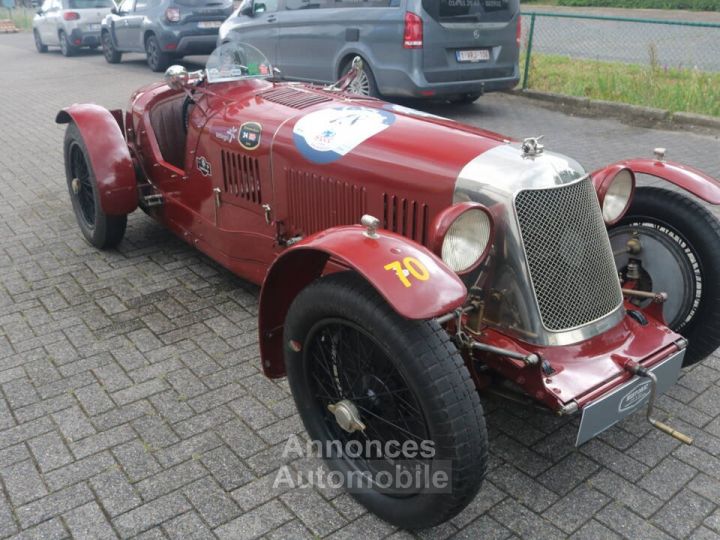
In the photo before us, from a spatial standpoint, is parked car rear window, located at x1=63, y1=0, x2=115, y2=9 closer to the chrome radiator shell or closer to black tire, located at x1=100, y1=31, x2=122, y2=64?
black tire, located at x1=100, y1=31, x2=122, y2=64

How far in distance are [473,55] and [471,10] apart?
519mm

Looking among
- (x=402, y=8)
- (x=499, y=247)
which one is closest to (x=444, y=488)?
(x=499, y=247)

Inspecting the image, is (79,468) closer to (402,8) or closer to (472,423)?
(472,423)

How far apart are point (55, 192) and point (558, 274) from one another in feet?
16.6

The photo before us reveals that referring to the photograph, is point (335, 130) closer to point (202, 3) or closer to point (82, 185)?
point (82, 185)

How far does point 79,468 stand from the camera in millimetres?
2605

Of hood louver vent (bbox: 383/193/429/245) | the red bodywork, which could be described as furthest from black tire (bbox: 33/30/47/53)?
hood louver vent (bbox: 383/193/429/245)

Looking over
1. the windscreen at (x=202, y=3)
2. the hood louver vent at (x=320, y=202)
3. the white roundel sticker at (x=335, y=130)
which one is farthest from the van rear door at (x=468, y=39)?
the windscreen at (x=202, y=3)

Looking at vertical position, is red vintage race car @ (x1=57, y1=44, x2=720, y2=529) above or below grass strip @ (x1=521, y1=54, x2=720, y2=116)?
above

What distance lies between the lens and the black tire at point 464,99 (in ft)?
29.7

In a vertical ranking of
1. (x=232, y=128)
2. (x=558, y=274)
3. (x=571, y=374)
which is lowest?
(x=571, y=374)

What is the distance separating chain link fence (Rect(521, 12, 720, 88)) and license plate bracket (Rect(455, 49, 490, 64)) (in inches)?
80.0

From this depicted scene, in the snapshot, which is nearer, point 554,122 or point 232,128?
point 232,128

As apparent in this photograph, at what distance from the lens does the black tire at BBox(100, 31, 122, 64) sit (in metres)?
14.3
